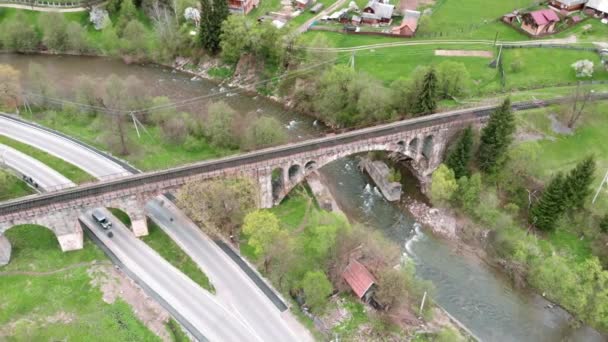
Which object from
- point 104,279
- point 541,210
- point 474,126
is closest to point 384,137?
point 474,126

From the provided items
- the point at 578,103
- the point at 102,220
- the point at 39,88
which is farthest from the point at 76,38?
the point at 578,103

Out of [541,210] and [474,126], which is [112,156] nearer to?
[474,126]

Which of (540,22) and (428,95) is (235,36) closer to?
(428,95)

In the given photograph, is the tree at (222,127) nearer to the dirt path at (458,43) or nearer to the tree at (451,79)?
the dirt path at (458,43)

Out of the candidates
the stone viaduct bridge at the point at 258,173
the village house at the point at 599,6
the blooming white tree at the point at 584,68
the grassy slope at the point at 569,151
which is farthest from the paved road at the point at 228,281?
the village house at the point at 599,6

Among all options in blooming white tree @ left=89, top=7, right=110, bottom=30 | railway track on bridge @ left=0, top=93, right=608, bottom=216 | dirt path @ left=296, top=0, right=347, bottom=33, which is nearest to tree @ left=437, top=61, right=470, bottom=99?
railway track on bridge @ left=0, top=93, right=608, bottom=216

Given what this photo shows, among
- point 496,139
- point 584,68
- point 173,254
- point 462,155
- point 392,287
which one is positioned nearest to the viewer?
point 392,287
